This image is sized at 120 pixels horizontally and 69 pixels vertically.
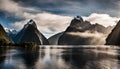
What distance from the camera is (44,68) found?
63031 millimetres

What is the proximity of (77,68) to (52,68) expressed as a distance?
7262 mm

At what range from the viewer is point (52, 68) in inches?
2511

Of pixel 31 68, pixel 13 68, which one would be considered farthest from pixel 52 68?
pixel 13 68

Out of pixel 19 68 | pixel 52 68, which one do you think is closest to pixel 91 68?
pixel 52 68

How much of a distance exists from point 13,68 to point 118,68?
97.5ft

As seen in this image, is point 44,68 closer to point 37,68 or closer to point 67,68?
point 37,68

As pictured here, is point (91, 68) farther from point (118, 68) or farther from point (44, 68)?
point (44, 68)

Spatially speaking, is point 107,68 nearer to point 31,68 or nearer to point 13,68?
point 31,68

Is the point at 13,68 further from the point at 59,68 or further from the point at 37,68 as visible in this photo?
the point at 59,68

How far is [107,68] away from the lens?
63.2 meters

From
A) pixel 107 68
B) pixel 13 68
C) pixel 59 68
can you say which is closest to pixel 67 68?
pixel 59 68

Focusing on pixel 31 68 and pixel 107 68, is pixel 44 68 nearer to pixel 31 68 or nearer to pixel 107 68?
pixel 31 68

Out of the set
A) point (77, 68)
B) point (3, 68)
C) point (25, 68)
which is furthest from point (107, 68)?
point (3, 68)

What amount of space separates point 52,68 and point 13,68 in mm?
11019
